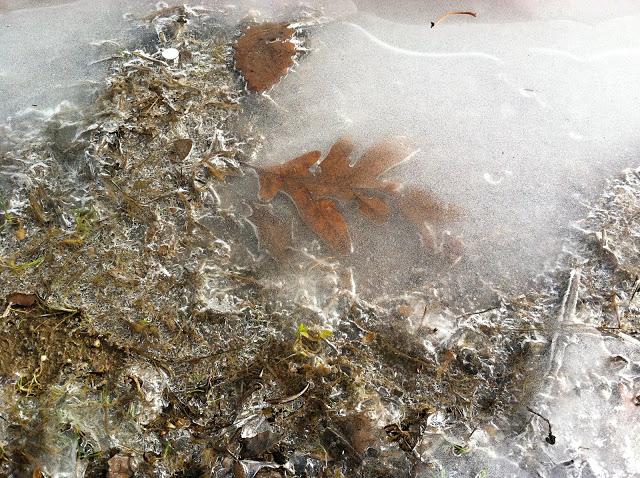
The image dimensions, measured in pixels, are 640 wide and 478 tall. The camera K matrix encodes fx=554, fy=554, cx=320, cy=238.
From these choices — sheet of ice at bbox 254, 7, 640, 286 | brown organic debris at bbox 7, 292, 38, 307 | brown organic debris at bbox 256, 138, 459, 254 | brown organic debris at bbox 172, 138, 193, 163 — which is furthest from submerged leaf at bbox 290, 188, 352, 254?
brown organic debris at bbox 7, 292, 38, 307

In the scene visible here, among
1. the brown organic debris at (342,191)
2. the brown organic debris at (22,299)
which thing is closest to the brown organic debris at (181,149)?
the brown organic debris at (342,191)

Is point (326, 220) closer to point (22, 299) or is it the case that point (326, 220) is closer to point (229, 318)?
point (229, 318)

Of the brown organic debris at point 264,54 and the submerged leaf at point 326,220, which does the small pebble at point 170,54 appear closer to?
→ the brown organic debris at point 264,54

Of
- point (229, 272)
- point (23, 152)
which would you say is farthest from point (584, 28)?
point (23, 152)

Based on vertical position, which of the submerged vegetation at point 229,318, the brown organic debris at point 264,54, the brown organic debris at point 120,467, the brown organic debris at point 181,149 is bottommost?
the brown organic debris at point 120,467

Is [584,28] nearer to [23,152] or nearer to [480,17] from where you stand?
[480,17]

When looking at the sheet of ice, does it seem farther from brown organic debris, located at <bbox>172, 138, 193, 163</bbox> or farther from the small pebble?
the small pebble

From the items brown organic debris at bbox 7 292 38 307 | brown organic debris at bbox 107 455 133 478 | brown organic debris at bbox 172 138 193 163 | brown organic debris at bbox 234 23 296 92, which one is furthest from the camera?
brown organic debris at bbox 234 23 296 92
